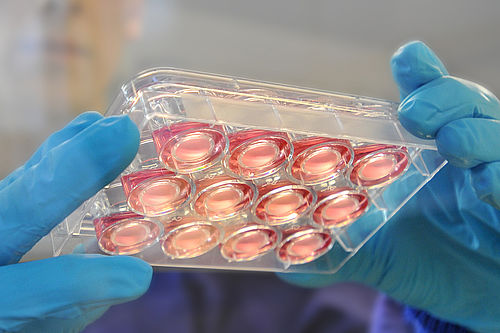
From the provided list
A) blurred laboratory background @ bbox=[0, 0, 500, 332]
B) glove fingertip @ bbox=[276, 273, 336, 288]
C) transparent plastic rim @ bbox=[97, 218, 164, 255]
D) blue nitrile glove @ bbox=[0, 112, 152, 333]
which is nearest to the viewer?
blue nitrile glove @ bbox=[0, 112, 152, 333]

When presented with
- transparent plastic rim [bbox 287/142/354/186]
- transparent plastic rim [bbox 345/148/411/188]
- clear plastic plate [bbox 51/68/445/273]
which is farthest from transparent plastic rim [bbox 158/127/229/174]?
transparent plastic rim [bbox 345/148/411/188]

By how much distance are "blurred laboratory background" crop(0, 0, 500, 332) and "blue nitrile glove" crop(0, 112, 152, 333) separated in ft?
4.36

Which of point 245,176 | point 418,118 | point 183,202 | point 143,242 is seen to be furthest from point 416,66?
point 143,242

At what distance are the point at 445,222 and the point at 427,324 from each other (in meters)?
0.33

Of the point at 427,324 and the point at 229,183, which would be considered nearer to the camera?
the point at 229,183

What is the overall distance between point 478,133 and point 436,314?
19.7 inches

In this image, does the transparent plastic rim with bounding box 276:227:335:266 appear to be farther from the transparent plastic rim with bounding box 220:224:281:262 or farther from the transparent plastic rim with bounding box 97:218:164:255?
the transparent plastic rim with bounding box 97:218:164:255

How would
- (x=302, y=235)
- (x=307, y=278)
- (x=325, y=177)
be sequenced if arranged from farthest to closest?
(x=307, y=278), (x=302, y=235), (x=325, y=177)

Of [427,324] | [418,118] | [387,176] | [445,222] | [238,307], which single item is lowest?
[238,307]

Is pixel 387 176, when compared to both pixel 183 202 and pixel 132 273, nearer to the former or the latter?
pixel 183 202

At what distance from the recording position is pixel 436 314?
3.41 feet

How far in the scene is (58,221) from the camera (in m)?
0.68

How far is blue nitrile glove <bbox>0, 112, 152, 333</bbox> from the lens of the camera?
2.10ft

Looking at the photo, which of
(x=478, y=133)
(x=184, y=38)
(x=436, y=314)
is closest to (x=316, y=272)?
(x=436, y=314)
